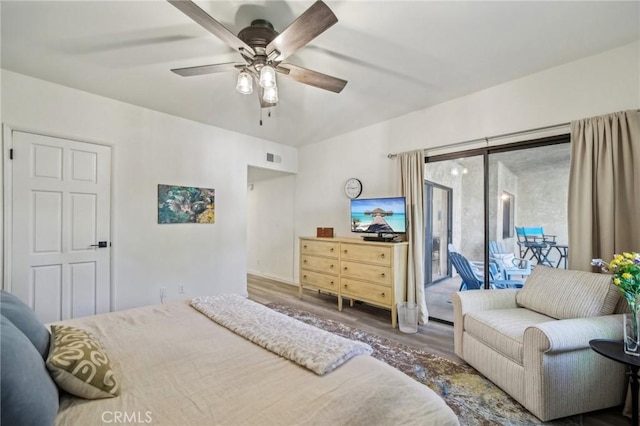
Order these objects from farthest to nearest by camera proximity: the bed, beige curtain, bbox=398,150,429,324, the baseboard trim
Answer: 1. the baseboard trim
2. beige curtain, bbox=398,150,429,324
3. the bed

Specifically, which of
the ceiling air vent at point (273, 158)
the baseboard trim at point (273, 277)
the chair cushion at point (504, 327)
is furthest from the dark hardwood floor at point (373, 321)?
the ceiling air vent at point (273, 158)

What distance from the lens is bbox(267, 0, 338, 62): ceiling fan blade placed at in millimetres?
1431

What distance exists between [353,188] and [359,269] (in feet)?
4.42

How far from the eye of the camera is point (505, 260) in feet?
10.1

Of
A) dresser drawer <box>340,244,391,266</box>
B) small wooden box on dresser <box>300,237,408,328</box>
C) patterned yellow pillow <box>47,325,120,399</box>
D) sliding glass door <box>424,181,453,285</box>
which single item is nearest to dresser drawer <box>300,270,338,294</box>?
small wooden box on dresser <box>300,237,408,328</box>

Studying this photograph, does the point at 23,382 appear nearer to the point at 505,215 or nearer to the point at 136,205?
the point at 136,205

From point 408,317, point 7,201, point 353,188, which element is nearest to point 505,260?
point 408,317

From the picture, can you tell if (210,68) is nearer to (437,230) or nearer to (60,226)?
(60,226)

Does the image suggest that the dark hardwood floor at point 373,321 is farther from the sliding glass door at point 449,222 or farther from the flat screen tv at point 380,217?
the flat screen tv at point 380,217

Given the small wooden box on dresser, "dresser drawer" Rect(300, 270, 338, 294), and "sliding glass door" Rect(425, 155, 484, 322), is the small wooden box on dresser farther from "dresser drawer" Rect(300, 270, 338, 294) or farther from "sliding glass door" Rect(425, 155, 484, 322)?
"sliding glass door" Rect(425, 155, 484, 322)

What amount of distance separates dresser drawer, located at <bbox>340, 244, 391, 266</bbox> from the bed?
2.11 metres

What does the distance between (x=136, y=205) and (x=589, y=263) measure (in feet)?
15.3

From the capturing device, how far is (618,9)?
6.07 feet

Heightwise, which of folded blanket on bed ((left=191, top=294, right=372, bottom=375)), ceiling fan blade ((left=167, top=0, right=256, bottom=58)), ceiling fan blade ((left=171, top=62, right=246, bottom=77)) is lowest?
folded blanket on bed ((left=191, top=294, right=372, bottom=375))
